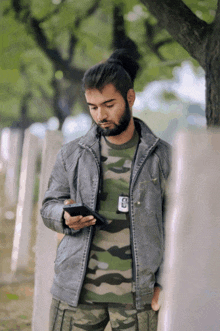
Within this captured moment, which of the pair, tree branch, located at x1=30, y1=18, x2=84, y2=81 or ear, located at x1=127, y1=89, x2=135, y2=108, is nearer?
ear, located at x1=127, y1=89, x2=135, y2=108

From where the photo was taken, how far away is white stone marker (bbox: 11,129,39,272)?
6.38m

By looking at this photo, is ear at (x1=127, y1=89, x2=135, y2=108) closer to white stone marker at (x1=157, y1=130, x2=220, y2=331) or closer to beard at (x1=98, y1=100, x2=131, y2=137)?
beard at (x1=98, y1=100, x2=131, y2=137)

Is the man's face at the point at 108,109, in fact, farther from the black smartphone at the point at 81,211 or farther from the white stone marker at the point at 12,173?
the white stone marker at the point at 12,173

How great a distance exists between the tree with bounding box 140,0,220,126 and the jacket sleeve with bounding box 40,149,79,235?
1667 millimetres

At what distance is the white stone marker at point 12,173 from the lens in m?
11.8

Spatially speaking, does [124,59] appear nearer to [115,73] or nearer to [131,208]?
[115,73]

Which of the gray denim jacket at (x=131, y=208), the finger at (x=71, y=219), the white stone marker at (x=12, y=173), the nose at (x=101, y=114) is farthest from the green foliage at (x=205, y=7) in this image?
the white stone marker at (x=12, y=173)

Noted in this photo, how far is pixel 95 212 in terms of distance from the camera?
2.13 metres

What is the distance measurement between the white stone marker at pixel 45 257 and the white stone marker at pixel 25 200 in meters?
2.70

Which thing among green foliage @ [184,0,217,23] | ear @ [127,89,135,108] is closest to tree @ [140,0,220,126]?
ear @ [127,89,135,108]

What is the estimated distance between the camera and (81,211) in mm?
2092

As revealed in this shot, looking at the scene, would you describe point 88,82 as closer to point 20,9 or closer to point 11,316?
point 11,316

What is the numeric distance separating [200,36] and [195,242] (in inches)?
92.5

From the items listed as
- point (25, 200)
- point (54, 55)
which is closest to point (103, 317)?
point (25, 200)
